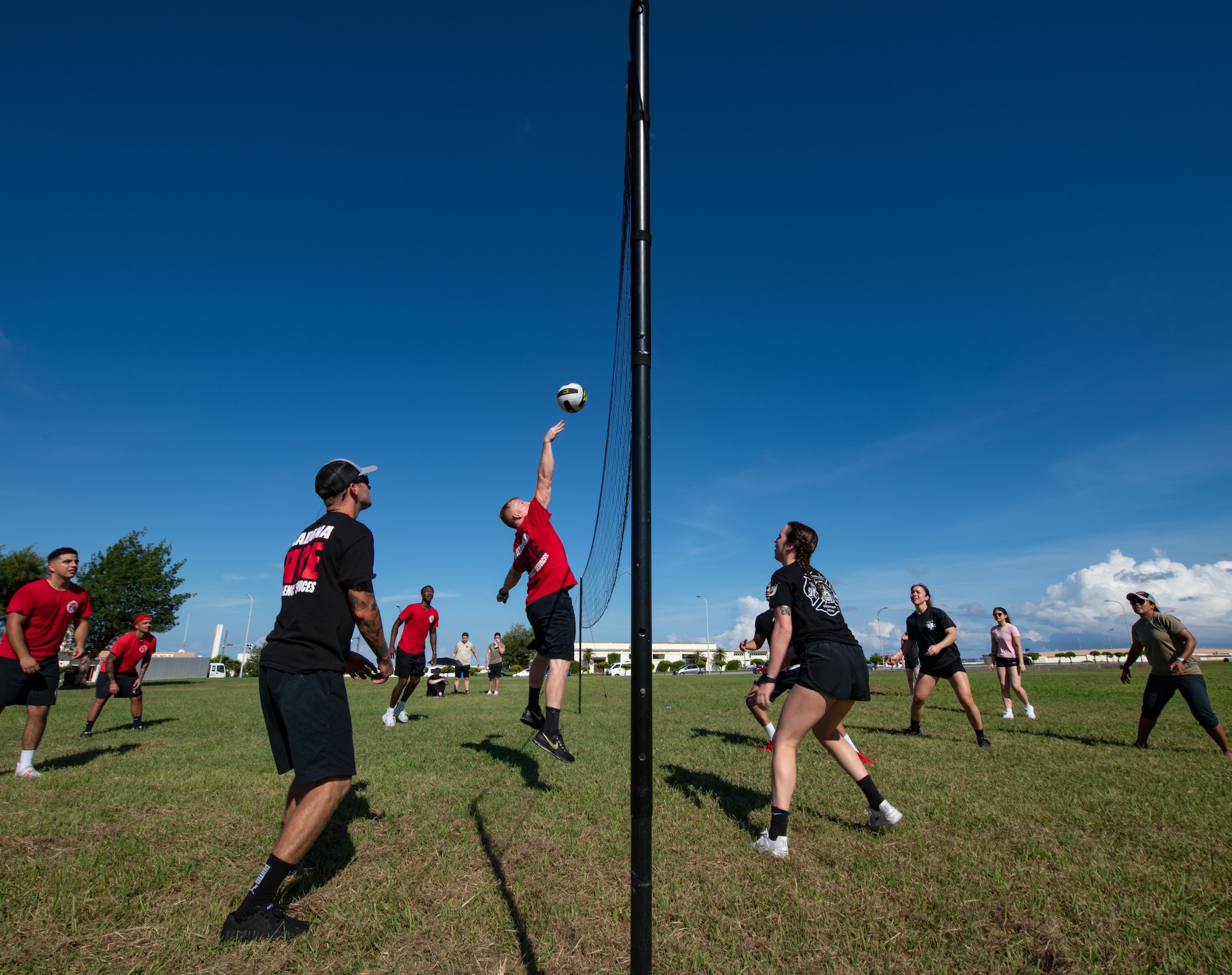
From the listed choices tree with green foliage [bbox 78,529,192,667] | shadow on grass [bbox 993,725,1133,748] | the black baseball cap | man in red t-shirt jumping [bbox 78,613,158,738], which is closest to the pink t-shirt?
shadow on grass [bbox 993,725,1133,748]

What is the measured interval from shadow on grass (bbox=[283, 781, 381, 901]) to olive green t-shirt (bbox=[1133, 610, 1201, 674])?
9221 mm

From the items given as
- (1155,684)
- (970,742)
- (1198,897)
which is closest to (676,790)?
(1198,897)

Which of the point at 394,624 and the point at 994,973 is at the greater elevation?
the point at 394,624

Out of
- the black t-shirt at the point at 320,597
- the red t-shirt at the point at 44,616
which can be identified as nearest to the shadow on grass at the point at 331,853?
the black t-shirt at the point at 320,597

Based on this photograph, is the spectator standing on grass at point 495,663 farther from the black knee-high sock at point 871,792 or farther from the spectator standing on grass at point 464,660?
the black knee-high sock at point 871,792

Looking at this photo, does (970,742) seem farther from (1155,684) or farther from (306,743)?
(306,743)

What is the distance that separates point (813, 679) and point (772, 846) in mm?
1037

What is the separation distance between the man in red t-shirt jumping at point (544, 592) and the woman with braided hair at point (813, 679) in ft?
6.00

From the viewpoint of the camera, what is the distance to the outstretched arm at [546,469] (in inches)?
175

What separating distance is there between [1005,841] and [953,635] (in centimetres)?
550

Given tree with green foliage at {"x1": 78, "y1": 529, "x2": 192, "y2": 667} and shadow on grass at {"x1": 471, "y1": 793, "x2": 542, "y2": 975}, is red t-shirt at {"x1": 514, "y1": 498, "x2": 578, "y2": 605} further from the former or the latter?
tree with green foliage at {"x1": 78, "y1": 529, "x2": 192, "y2": 667}

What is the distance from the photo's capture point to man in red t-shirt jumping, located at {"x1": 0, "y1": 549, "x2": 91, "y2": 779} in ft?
20.9

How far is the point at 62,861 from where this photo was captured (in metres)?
3.67

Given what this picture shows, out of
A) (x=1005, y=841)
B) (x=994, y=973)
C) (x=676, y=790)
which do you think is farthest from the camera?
(x=676, y=790)
